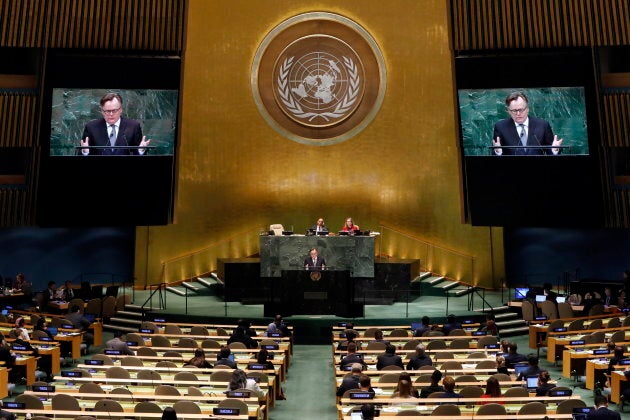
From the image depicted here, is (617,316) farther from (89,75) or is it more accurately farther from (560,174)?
(89,75)

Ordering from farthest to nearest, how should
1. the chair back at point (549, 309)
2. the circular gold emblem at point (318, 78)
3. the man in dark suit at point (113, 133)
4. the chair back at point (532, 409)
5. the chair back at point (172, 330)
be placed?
the circular gold emblem at point (318, 78)
the man in dark suit at point (113, 133)
the chair back at point (549, 309)
the chair back at point (172, 330)
the chair back at point (532, 409)

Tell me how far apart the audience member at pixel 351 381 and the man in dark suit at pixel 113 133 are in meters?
11.5

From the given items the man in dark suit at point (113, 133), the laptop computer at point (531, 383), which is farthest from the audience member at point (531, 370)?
the man in dark suit at point (113, 133)

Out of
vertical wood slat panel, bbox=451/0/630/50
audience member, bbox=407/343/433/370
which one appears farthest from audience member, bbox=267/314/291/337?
vertical wood slat panel, bbox=451/0/630/50

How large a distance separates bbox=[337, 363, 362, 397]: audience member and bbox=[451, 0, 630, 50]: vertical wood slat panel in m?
12.0

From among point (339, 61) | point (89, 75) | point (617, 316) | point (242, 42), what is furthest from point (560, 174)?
point (89, 75)

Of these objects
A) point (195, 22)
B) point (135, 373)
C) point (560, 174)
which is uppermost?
point (195, 22)

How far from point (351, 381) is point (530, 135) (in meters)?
11.5

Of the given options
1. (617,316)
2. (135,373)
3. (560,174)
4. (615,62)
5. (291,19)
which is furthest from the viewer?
(291,19)

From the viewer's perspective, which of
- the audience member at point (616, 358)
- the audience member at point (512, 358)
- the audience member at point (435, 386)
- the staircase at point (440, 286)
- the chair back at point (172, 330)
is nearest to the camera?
the audience member at point (435, 386)

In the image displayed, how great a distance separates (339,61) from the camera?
25328 mm

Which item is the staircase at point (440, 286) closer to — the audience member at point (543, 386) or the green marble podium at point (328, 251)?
the green marble podium at point (328, 251)

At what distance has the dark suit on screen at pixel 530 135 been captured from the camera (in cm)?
2158

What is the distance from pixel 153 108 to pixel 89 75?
1.80 m
